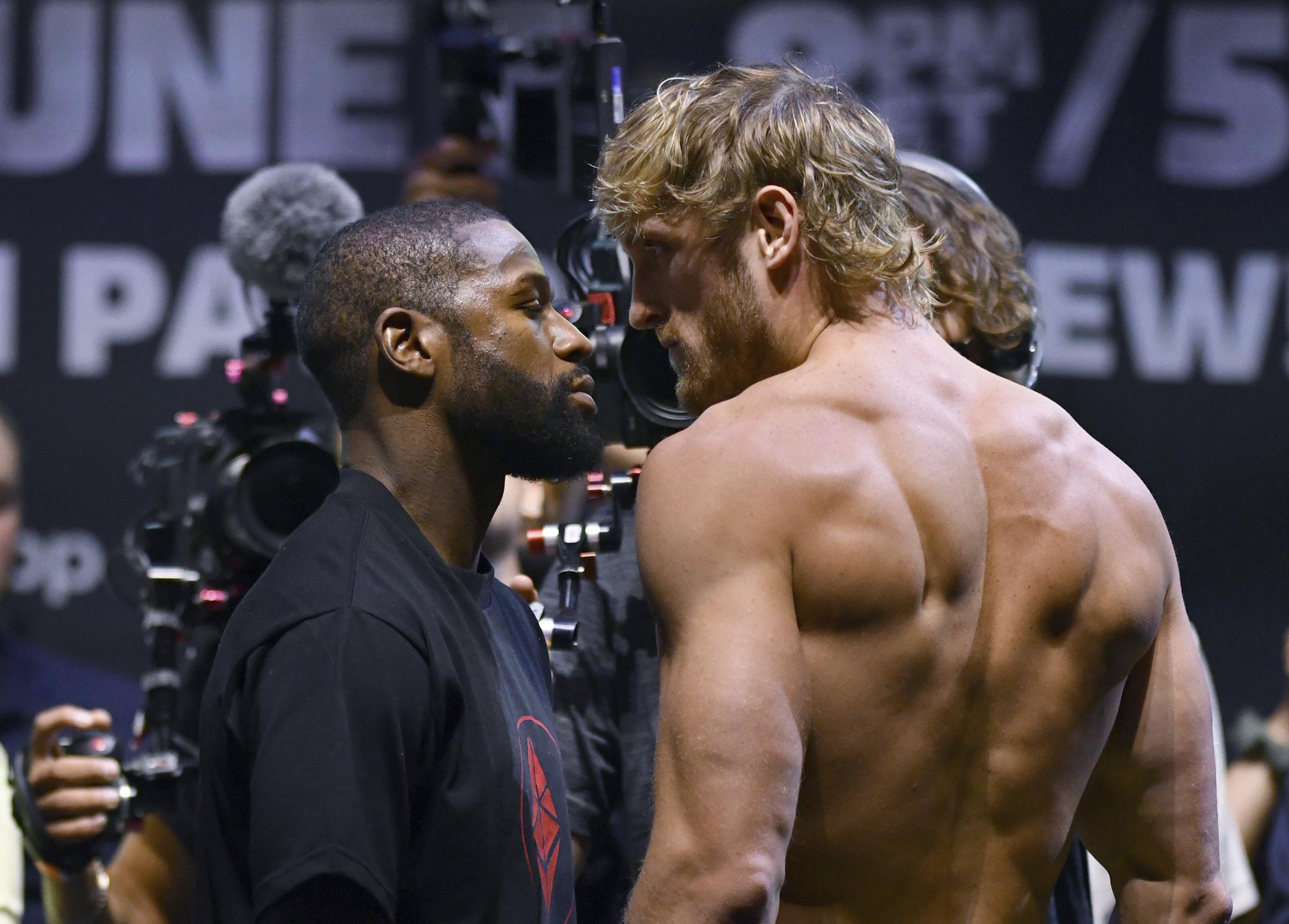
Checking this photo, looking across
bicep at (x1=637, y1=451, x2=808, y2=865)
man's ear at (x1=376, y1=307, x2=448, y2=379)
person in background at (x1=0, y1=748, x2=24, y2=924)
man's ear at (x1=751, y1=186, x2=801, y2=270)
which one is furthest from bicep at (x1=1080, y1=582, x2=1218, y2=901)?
person in background at (x1=0, y1=748, x2=24, y2=924)

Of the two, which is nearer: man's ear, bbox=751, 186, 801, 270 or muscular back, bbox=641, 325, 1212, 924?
muscular back, bbox=641, 325, 1212, 924

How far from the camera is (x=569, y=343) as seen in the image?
1.56 m

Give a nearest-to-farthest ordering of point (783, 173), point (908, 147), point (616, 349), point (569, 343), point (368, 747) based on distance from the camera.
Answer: point (368, 747) < point (783, 173) < point (569, 343) < point (616, 349) < point (908, 147)

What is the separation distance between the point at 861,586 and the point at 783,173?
45cm

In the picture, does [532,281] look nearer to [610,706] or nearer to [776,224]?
[776,224]

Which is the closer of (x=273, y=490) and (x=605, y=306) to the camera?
(x=605, y=306)

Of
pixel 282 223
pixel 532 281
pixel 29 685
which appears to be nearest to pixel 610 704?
pixel 532 281

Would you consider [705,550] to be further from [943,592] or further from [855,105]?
[855,105]

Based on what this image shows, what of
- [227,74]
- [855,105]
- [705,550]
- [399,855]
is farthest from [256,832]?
[227,74]

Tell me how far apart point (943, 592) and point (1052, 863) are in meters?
0.34

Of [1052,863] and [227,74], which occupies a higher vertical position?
[227,74]

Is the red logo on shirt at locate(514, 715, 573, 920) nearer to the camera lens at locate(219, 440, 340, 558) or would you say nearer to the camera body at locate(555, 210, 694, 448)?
the camera body at locate(555, 210, 694, 448)

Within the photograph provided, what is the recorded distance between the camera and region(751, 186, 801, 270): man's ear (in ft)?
4.74

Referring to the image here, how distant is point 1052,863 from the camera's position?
57.4 inches
